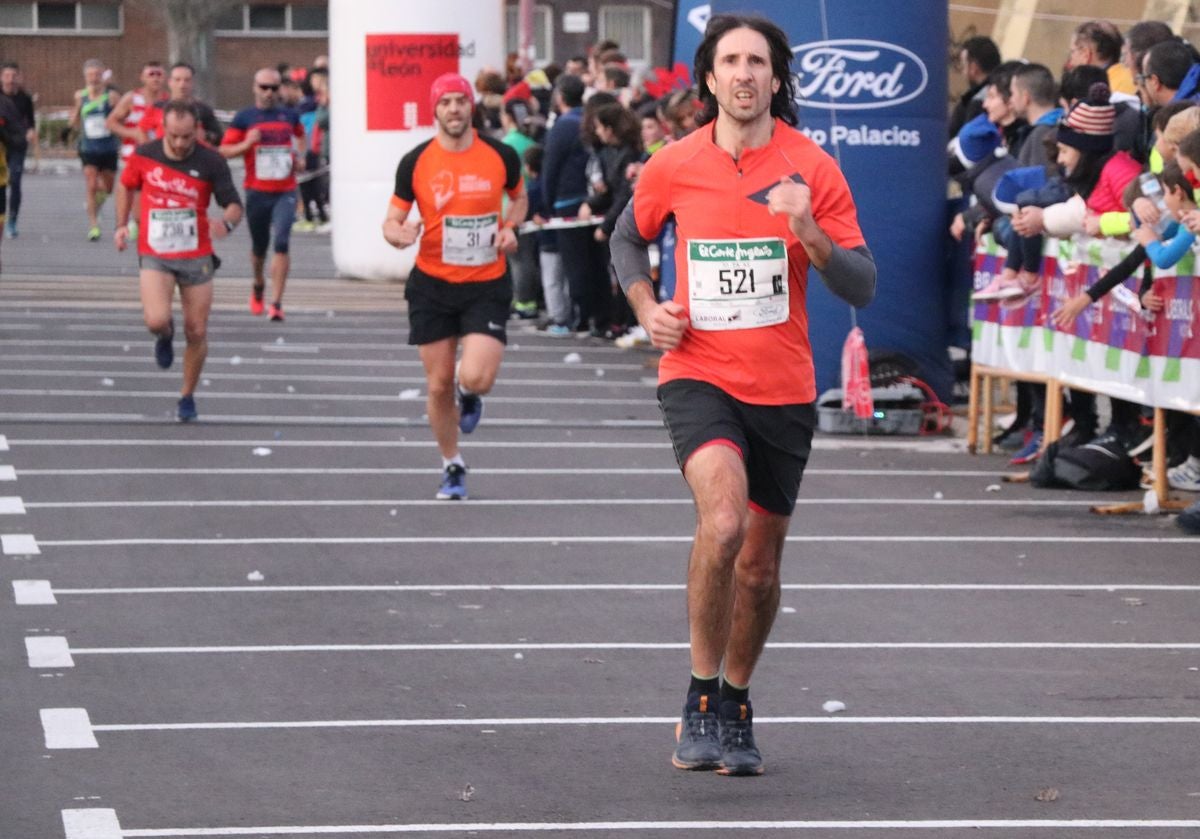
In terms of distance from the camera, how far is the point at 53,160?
5738cm

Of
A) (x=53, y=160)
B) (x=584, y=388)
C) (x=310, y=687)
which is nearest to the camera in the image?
(x=310, y=687)

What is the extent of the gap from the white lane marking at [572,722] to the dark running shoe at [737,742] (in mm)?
637

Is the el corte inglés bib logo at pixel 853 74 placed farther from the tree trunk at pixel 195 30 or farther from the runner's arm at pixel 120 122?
the tree trunk at pixel 195 30

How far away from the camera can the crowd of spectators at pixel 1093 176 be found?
10625 mm

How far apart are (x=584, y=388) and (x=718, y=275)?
10.7m

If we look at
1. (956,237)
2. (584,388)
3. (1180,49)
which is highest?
(1180,49)

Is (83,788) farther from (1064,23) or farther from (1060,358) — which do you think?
(1064,23)

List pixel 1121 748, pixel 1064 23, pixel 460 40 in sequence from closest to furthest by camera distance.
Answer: pixel 1121 748, pixel 1064 23, pixel 460 40

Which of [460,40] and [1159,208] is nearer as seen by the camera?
[1159,208]

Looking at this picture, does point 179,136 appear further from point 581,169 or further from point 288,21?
point 288,21

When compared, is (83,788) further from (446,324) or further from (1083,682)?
(446,324)

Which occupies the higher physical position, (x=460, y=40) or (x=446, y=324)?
(x=460, y=40)

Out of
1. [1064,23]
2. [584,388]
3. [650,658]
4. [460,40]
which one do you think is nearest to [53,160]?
[460,40]

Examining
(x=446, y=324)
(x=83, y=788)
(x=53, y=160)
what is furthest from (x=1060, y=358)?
(x=53, y=160)
